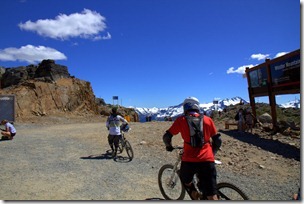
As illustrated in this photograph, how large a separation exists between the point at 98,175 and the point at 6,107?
18.8 m

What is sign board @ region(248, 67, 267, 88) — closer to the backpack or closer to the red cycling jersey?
the red cycling jersey

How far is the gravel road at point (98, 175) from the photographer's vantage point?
659 cm

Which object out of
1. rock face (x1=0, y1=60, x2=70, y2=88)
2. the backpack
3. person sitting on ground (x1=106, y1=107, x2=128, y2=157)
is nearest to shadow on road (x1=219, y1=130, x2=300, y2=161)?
person sitting on ground (x1=106, y1=107, x2=128, y2=157)

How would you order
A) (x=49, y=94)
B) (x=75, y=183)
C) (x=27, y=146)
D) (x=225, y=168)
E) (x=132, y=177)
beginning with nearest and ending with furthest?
(x=75, y=183) → (x=132, y=177) → (x=225, y=168) → (x=27, y=146) → (x=49, y=94)

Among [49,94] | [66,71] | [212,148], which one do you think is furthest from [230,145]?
[66,71]

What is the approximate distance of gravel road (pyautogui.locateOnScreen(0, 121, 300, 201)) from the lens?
659 centimetres

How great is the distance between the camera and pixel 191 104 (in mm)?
4754

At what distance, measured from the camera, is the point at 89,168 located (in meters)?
9.02

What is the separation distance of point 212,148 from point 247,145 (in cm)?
996

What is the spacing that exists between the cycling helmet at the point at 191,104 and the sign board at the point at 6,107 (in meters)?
22.2

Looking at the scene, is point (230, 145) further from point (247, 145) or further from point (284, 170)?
point (284, 170)

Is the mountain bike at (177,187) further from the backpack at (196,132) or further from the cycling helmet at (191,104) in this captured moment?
the cycling helmet at (191,104)

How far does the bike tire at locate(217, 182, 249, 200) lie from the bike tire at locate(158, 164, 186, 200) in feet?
3.75

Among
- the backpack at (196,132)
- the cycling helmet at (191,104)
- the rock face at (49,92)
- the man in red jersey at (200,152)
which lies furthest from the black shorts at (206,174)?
the rock face at (49,92)
